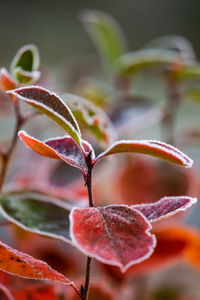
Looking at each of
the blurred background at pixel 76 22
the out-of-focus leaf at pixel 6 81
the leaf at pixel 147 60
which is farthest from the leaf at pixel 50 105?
the blurred background at pixel 76 22

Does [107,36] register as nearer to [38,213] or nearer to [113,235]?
[38,213]

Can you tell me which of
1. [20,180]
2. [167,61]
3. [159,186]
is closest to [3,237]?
[20,180]

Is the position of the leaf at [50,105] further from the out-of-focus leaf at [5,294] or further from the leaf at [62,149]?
the out-of-focus leaf at [5,294]

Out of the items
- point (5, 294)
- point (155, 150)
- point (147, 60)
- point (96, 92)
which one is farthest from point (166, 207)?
point (96, 92)

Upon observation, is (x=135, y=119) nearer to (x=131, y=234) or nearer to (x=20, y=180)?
(x=20, y=180)

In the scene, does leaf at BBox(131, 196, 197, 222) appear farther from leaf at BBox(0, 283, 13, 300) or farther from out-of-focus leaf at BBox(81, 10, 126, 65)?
out-of-focus leaf at BBox(81, 10, 126, 65)
